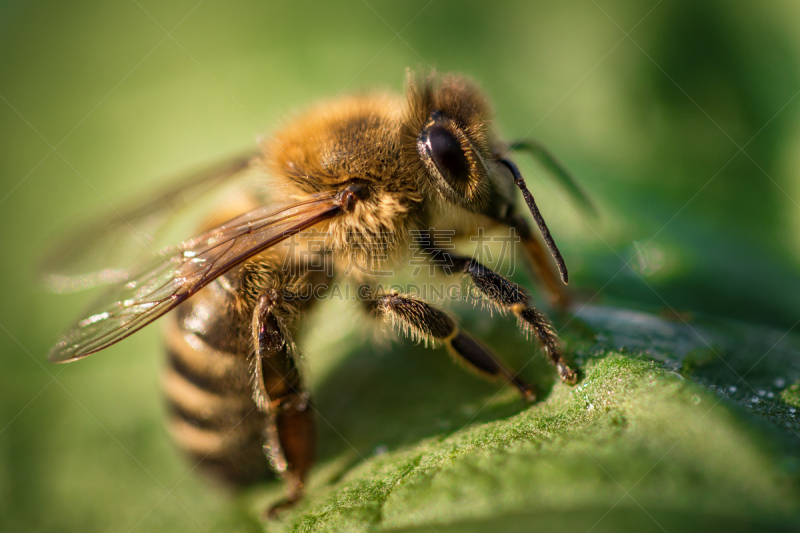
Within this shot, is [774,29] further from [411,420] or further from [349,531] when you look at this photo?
[349,531]

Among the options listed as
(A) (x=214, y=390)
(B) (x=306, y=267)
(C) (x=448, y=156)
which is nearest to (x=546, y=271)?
(C) (x=448, y=156)

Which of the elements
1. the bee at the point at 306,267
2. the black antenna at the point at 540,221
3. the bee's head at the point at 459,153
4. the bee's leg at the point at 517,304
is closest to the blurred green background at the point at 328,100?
the bee at the point at 306,267

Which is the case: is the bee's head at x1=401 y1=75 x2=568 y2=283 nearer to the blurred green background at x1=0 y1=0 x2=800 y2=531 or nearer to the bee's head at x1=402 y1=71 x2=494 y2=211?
the bee's head at x1=402 y1=71 x2=494 y2=211

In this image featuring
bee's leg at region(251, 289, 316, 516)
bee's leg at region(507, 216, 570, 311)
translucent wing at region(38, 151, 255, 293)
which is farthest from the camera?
translucent wing at region(38, 151, 255, 293)

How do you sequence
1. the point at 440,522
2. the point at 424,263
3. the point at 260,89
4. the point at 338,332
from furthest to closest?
the point at 260,89, the point at 338,332, the point at 424,263, the point at 440,522

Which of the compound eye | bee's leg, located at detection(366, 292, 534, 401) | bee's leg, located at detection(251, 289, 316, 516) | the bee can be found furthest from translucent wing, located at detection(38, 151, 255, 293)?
bee's leg, located at detection(366, 292, 534, 401)

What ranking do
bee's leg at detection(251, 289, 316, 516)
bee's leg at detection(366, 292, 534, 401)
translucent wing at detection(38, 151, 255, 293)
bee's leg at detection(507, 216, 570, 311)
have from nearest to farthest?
bee's leg at detection(366, 292, 534, 401) → bee's leg at detection(251, 289, 316, 516) → bee's leg at detection(507, 216, 570, 311) → translucent wing at detection(38, 151, 255, 293)

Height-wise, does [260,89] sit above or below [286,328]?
above

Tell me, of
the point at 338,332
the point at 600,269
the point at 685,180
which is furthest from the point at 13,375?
the point at 685,180
